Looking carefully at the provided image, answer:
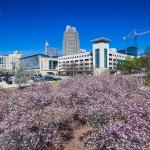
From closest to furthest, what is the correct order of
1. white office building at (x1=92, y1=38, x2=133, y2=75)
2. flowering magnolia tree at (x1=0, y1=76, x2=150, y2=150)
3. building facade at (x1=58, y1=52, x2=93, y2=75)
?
flowering magnolia tree at (x1=0, y1=76, x2=150, y2=150)
white office building at (x1=92, y1=38, x2=133, y2=75)
building facade at (x1=58, y1=52, x2=93, y2=75)

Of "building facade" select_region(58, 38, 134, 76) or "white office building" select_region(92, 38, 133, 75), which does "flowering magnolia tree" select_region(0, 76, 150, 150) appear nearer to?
"building facade" select_region(58, 38, 134, 76)

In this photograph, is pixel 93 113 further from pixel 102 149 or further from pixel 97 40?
pixel 97 40

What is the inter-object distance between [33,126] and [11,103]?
3.70 meters

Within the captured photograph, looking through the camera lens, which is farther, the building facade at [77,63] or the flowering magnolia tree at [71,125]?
the building facade at [77,63]

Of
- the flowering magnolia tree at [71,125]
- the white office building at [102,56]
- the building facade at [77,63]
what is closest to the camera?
the flowering magnolia tree at [71,125]

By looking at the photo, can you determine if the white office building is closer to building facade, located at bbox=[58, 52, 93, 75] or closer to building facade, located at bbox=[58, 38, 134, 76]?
building facade, located at bbox=[58, 38, 134, 76]

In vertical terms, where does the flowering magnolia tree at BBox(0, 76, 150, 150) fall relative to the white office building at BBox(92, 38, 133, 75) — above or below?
below

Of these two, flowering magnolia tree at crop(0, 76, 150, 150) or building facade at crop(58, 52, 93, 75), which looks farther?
building facade at crop(58, 52, 93, 75)

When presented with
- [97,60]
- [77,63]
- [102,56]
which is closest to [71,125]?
[102,56]

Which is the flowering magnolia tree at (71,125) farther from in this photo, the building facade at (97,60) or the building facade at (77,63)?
the building facade at (77,63)

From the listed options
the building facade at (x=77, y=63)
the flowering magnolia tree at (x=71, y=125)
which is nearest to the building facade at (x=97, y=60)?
the building facade at (x=77, y=63)

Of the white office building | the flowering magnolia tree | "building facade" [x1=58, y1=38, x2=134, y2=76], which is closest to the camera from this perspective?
the flowering magnolia tree

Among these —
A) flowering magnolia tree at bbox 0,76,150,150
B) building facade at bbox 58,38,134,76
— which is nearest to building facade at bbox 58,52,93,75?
building facade at bbox 58,38,134,76

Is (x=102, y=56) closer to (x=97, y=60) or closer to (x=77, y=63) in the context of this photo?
(x=97, y=60)
